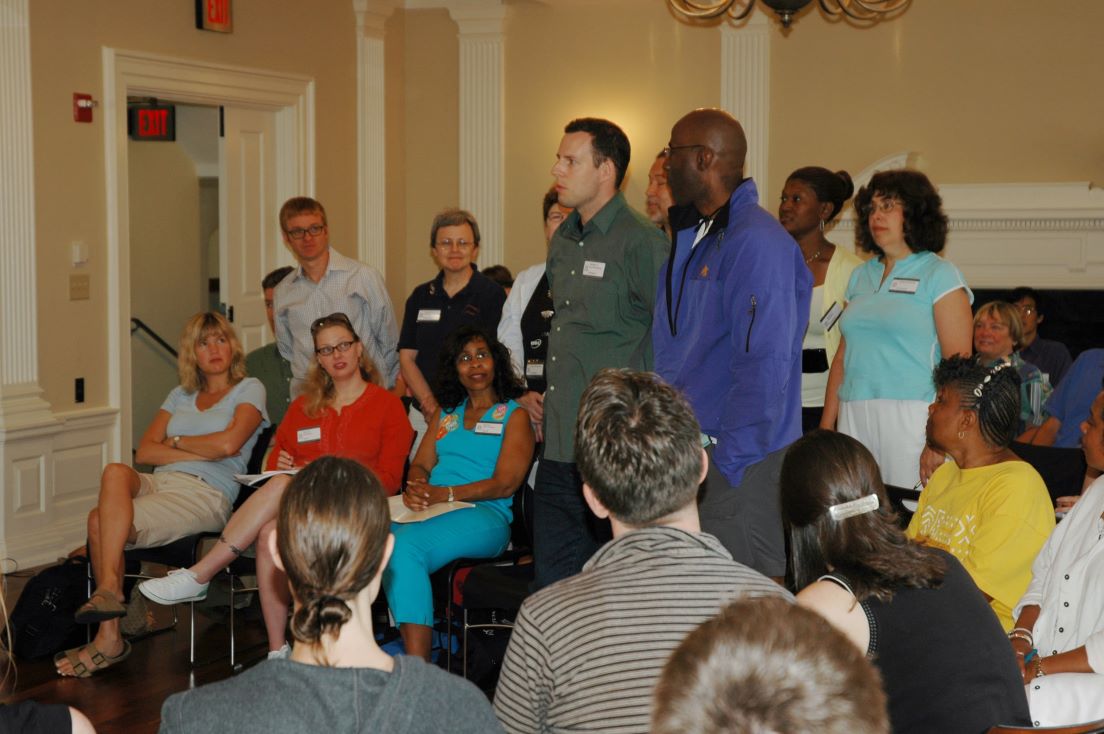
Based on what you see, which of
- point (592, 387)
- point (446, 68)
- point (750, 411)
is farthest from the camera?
point (446, 68)

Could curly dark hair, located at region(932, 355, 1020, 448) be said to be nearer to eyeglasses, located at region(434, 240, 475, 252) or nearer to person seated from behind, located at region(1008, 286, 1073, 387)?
eyeglasses, located at region(434, 240, 475, 252)

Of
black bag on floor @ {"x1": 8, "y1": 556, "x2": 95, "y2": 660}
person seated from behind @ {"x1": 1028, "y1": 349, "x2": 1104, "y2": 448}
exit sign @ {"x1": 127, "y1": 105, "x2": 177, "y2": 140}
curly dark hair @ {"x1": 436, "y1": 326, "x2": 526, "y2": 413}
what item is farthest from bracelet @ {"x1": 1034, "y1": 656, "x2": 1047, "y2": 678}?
exit sign @ {"x1": 127, "y1": 105, "x2": 177, "y2": 140}

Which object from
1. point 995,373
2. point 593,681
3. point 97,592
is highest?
point 995,373

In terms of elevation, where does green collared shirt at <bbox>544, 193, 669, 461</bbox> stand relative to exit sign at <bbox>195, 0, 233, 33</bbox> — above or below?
below

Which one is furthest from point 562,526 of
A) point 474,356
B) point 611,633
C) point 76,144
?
point 76,144

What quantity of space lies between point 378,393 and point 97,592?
1.22 meters

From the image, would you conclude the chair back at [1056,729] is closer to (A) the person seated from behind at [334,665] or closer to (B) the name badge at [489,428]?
(A) the person seated from behind at [334,665]

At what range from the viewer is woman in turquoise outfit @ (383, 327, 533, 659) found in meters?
4.10

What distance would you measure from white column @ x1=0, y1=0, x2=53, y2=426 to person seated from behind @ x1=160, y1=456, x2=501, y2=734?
4.82 m

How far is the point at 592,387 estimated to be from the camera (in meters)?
2.03

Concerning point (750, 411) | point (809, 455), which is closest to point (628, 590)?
point (809, 455)

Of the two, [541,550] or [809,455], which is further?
[541,550]

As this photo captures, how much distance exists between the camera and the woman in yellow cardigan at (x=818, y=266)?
14.7ft

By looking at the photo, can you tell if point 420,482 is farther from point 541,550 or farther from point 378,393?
point 541,550
